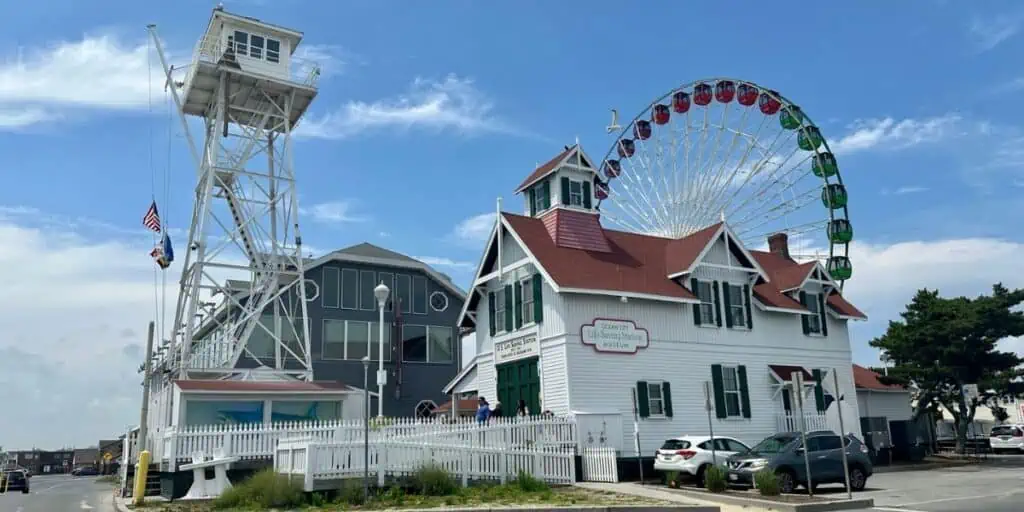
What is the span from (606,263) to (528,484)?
10943mm

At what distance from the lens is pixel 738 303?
3133 cm

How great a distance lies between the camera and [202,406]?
2488 cm

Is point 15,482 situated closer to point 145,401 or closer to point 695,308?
point 145,401

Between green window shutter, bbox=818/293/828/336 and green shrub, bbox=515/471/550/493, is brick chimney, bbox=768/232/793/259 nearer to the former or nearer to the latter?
green window shutter, bbox=818/293/828/336

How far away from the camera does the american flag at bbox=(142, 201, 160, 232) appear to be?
33281 millimetres

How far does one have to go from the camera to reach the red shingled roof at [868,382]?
36438mm

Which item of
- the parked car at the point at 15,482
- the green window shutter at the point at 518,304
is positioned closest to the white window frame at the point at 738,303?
the green window shutter at the point at 518,304

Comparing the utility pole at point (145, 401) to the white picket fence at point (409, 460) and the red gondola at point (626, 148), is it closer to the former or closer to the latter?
the white picket fence at point (409, 460)

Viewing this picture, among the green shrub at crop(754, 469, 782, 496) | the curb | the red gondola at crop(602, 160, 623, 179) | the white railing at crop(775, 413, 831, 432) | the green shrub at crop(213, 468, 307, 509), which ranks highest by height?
the red gondola at crop(602, 160, 623, 179)

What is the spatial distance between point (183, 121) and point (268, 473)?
2085 cm

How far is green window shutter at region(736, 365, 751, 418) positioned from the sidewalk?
9.01 meters

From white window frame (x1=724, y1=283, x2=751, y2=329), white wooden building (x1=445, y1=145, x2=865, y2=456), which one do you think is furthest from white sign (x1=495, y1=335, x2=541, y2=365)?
white window frame (x1=724, y1=283, x2=751, y2=329)

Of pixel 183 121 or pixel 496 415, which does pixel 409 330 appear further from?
pixel 496 415

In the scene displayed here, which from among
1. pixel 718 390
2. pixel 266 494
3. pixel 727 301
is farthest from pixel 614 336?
pixel 266 494
